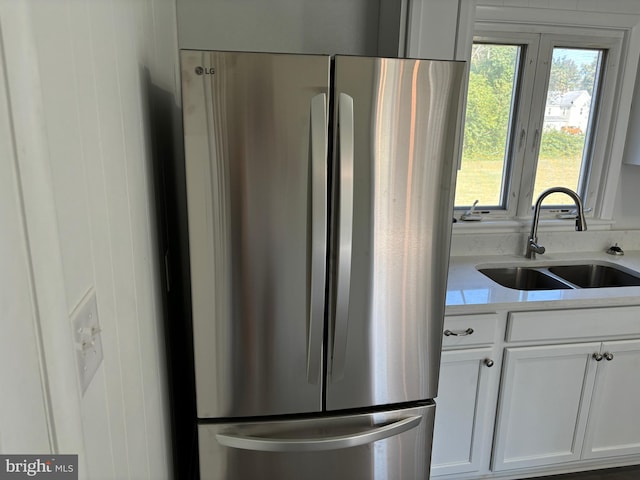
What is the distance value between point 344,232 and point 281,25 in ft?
3.79

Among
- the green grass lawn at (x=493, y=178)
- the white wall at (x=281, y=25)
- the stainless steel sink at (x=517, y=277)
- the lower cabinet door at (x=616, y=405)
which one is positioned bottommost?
the lower cabinet door at (x=616, y=405)

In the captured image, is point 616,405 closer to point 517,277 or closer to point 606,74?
point 517,277

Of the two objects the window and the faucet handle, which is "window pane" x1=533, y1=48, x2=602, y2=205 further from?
the faucet handle

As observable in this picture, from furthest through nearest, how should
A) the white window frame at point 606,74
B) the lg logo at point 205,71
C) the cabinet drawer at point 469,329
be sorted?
the white window frame at point 606,74 → the cabinet drawer at point 469,329 → the lg logo at point 205,71

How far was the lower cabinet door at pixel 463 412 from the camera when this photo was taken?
72.4 inches

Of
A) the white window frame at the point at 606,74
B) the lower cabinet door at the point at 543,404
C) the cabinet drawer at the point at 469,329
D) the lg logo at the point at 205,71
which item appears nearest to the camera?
the lg logo at the point at 205,71

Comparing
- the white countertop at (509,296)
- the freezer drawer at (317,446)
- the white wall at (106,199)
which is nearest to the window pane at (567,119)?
the white countertop at (509,296)

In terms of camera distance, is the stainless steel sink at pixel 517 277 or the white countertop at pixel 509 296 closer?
the white countertop at pixel 509 296

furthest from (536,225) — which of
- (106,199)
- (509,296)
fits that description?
(106,199)

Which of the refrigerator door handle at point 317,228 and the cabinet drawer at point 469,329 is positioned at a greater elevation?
the refrigerator door handle at point 317,228

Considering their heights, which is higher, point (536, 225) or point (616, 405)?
point (536, 225)

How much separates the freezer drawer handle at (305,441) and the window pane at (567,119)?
1618 millimetres

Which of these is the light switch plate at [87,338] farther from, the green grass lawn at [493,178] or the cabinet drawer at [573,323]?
the green grass lawn at [493,178]

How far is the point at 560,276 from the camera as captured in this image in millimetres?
2377
